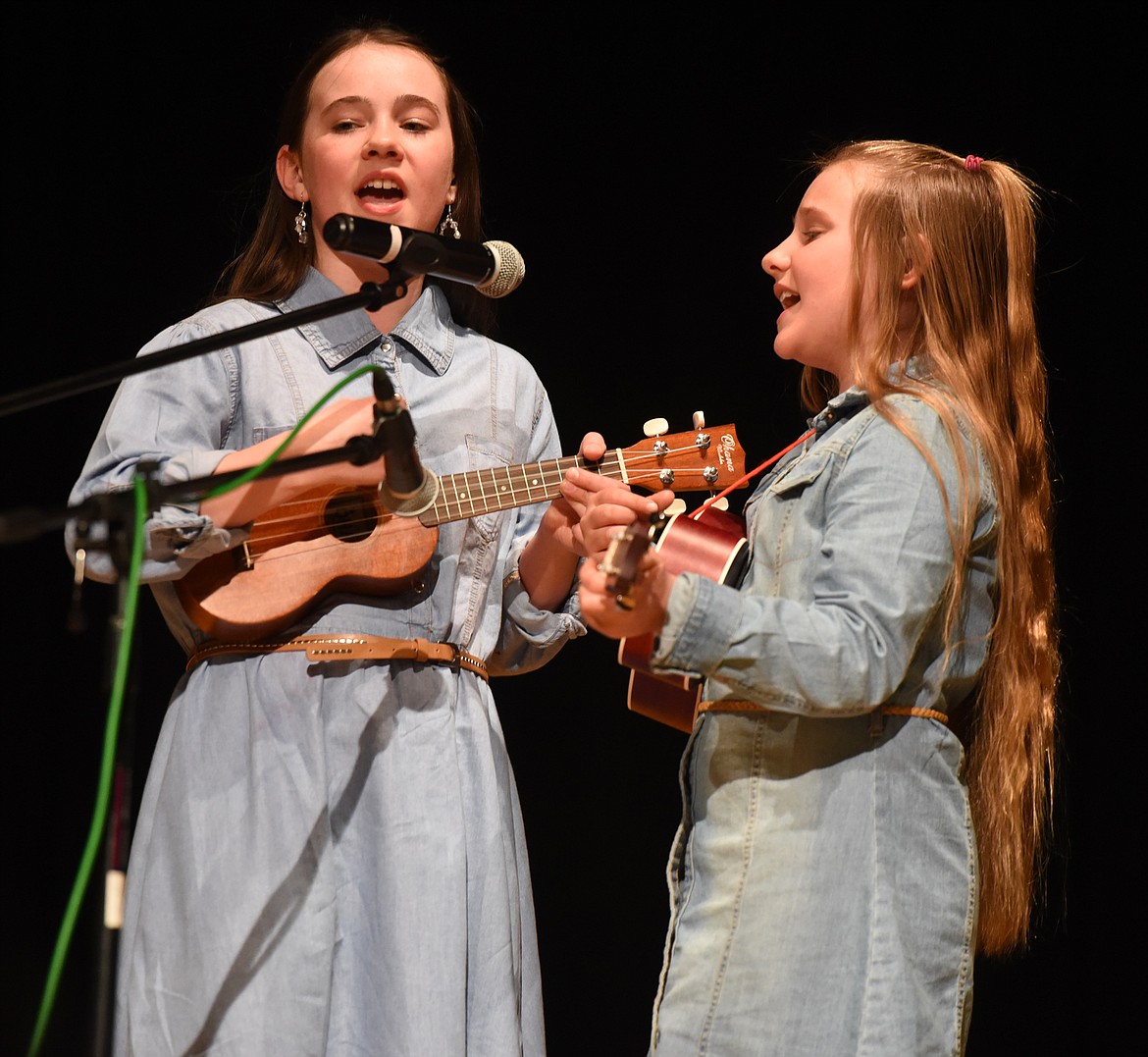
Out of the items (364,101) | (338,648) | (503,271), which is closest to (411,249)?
(503,271)

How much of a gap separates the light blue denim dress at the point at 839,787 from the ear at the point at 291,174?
106 centimetres

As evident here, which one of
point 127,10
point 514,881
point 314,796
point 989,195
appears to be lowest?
point 514,881

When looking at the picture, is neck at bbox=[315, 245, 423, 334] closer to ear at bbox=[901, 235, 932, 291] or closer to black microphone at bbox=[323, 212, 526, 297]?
black microphone at bbox=[323, 212, 526, 297]

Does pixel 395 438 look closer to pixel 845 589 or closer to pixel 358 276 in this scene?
pixel 845 589

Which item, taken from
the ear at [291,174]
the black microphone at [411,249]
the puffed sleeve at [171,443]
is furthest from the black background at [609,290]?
the black microphone at [411,249]

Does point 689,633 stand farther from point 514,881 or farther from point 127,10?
point 127,10

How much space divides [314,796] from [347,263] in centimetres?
88

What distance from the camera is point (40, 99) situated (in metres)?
3.15

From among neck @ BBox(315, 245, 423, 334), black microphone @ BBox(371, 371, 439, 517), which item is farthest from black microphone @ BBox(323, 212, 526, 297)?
neck @ BBox(315, 245, 423, 334)

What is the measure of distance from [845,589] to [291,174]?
127cm

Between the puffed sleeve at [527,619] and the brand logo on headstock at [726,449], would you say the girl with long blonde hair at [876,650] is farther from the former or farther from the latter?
the puffed sleeve at [527,619]

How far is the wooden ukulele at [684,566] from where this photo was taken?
194cm

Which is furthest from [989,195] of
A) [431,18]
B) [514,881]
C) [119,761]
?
[431,18]

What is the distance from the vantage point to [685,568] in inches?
77.0
